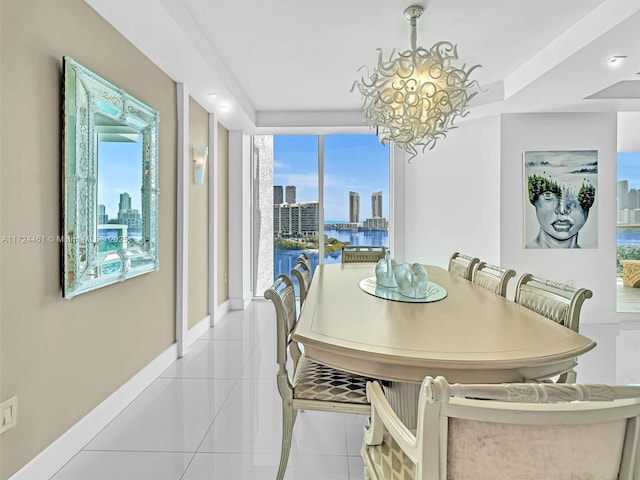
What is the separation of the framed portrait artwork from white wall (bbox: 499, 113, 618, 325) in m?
0.06

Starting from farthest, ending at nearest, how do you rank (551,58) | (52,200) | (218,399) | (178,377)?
(551,58), (178,377), (218,399), (52,200)

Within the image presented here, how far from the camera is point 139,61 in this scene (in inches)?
105

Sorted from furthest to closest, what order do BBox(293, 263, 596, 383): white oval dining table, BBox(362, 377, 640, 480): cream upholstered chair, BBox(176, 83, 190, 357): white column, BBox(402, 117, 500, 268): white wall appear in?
BBox(402, 117, 500, 268): white wall < BBox(176, 83, 190, 357): white column < BBox(293, 263, 596, 383): white oval dining table < BBox(362, 377, 640, 480): cream upholstered chair

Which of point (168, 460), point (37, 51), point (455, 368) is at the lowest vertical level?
point (168, 460)

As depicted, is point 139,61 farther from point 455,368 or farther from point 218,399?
point 455,368

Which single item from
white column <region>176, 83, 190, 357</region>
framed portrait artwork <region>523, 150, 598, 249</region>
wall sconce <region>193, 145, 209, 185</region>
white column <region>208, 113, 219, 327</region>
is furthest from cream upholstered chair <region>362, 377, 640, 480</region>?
framed portrait artwork <region>523, 150, 598, 249</region>

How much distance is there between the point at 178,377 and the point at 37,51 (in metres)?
2.28

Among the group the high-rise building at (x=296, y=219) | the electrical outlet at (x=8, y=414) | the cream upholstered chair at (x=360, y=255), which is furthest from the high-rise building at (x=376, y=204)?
the electrical outlet at (x=8, y=414)

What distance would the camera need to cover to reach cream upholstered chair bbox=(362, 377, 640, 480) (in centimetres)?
71

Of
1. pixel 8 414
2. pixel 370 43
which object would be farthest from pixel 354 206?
pixel 8 414

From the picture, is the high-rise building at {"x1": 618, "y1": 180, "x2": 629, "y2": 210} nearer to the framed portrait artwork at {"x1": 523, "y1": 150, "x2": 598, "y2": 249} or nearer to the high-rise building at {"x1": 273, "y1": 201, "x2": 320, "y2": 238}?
the framed portrait artwork at {"x1": 523, "y1": 150, "x2": 598, "y2": 249}

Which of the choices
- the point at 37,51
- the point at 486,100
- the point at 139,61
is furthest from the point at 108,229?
the point at 486,100

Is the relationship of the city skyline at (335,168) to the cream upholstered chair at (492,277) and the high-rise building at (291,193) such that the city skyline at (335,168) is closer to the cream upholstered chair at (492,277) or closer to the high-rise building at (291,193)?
the high-rise building at (291,193)

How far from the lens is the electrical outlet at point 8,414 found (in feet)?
4.96
